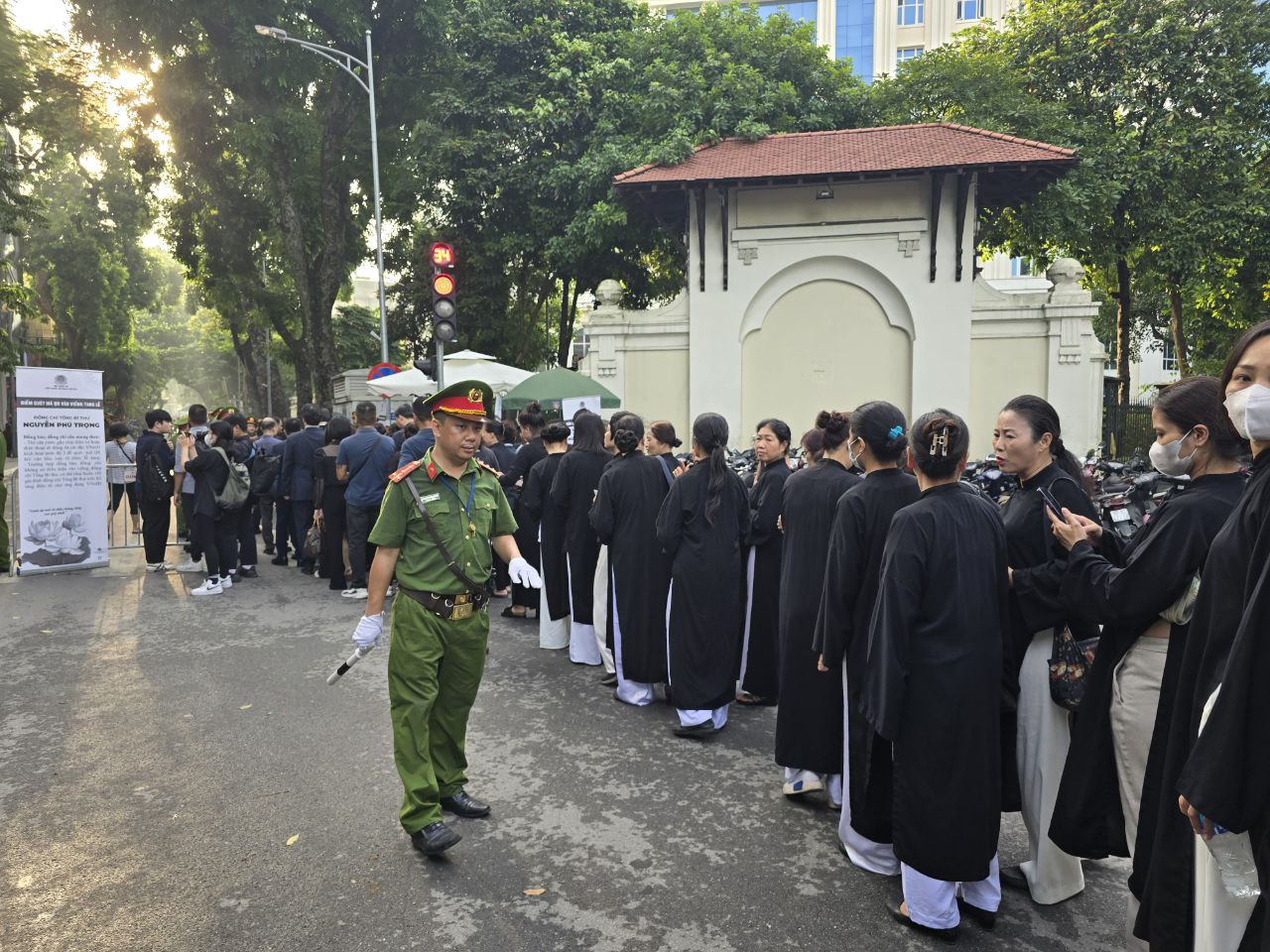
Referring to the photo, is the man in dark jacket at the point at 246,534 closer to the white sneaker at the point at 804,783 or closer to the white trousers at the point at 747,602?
the white trousers at the point at 747,602

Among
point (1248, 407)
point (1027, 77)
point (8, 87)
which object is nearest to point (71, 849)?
point (1248, 407)

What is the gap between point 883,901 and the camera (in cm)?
336

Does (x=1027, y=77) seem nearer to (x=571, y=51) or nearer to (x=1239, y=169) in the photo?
(x=1239, y=169)

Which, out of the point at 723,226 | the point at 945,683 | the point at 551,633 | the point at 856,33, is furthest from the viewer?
the point at 856,33

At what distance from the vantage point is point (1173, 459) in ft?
9.02

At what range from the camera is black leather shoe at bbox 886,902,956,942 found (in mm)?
3121

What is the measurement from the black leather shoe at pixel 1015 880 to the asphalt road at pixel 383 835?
0.09m

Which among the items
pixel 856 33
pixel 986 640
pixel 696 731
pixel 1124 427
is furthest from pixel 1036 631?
pixel 856 33

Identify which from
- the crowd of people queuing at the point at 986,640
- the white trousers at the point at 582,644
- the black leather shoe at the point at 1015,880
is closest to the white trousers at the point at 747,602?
the crowd of people queuing at the point at 986,640

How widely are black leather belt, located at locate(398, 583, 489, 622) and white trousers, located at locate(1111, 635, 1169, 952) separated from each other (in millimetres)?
2649

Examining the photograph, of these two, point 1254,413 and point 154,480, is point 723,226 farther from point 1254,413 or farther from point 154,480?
point 1254,413

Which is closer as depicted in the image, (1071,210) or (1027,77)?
(1071,210)

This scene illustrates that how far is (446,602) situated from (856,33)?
49.2m

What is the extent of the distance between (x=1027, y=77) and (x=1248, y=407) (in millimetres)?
21711
